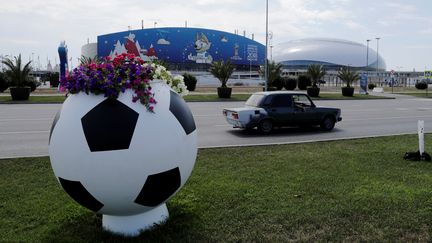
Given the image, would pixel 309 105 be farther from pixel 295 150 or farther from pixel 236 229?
pixel 236 229

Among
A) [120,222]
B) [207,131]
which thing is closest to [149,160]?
[120,222]

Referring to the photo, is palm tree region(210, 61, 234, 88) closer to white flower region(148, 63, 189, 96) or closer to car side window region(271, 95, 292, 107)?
car side window region(271, 95, 292, 107)

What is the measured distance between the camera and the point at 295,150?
9188mm

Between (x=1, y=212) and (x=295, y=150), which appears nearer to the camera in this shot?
(x=1, y=212)

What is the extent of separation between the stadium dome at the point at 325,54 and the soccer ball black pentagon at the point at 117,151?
14048 centimetres

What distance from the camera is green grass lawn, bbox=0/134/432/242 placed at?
14.2 feet

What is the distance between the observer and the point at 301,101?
13680mm

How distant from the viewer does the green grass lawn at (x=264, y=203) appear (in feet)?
14.2

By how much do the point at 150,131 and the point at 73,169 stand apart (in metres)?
0.81

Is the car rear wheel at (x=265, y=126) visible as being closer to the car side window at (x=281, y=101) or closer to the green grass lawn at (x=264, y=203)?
the car side window at (x=281, y=101)

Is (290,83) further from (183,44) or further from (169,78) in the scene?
(183,44)

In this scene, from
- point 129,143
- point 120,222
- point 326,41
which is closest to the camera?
point 129,143

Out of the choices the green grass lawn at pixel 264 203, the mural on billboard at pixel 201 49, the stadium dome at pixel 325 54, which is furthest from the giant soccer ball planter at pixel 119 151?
the stadium dome at pixel 325 54

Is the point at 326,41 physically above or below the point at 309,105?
above
